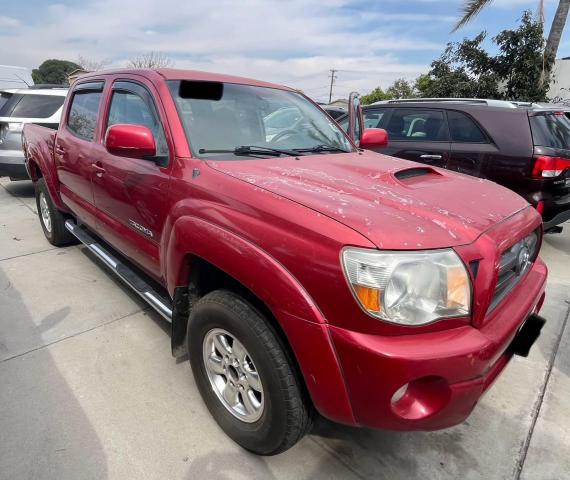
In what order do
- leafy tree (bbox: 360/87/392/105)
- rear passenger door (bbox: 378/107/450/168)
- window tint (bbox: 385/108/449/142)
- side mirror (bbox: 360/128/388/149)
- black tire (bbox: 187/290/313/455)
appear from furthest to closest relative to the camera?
leafy tree (bbox: 360/87/392/105)
window tint (bbox: 385/108/449/142)
rear passenger door (bbox: 378/107/450/168)
side mirror (bbox: 360/128/388/149)
black tire (bbox: 187/290/313/455)

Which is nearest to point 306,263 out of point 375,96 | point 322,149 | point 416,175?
point 416,175

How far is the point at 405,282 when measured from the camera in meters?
1.43

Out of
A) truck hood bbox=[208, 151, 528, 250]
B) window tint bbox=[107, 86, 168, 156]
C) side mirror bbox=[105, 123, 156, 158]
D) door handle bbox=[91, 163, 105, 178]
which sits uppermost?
window tint bbox=[107, 86, 168, 156]

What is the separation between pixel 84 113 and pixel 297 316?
9.81 ft

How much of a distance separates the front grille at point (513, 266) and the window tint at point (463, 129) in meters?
3.00

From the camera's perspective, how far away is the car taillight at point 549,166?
13.7ft

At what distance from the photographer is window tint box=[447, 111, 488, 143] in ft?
15.8

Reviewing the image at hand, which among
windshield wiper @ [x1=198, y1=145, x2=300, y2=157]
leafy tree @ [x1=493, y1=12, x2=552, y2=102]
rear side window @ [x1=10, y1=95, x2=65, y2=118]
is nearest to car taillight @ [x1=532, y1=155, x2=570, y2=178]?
windshield wiper @ [x1=198, y1=145, x2=300, y2=157]

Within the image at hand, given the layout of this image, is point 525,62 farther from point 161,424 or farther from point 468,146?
point 161,424

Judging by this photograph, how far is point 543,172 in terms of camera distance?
13.7 ft

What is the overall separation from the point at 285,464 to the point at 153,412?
0.79m

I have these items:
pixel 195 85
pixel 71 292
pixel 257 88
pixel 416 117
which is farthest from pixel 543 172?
pixel 71 292

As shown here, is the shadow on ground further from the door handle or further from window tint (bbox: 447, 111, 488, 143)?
window tint (bbox: 447, 111, 488, 143)

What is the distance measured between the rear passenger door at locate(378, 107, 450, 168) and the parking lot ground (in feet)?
8.42
